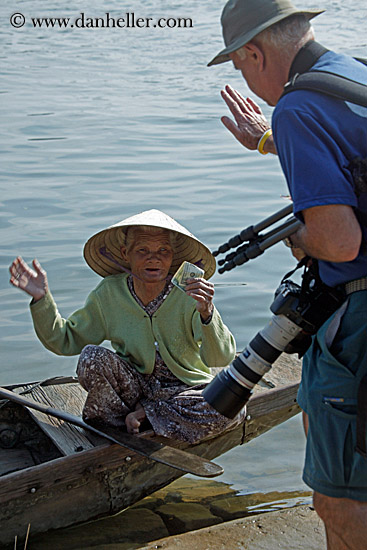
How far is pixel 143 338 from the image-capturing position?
12.6 feet

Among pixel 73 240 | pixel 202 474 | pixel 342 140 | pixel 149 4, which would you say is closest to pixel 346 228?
pixel 342 140

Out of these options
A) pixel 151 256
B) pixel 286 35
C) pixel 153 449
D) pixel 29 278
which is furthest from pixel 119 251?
pixel 286 35

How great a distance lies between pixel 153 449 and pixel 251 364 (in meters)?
1.34

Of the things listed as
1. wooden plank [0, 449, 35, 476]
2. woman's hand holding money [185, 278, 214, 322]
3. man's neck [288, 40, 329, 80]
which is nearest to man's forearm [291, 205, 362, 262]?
man's neck [288, 40, 329, 80]

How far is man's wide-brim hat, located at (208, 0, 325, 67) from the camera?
230 centimetres

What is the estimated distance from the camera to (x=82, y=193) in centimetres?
954

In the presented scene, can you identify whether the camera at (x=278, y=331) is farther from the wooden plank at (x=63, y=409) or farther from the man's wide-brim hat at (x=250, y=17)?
the wooden plank at (x=63, y=409)

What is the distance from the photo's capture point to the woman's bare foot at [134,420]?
147 inches

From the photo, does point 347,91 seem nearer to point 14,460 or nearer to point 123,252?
point 123,252

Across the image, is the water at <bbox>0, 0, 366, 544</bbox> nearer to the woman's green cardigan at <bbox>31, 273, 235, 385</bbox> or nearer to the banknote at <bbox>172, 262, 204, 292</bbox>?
the woman's green cardigan at <bbox>31, 273, 235, 385</bbox>

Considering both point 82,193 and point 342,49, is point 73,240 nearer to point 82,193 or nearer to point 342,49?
point 82,193

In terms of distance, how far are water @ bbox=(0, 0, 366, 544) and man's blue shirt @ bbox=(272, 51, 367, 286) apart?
2.88 metres

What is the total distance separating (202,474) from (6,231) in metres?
5.46

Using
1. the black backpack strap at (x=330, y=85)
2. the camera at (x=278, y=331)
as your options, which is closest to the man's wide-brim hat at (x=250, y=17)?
the black backpack strap at (x=330, y=85)
